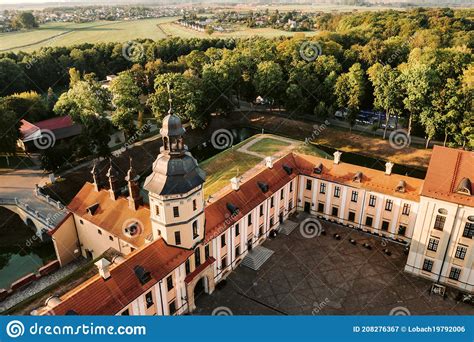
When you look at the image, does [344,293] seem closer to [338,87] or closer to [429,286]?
[429,286]

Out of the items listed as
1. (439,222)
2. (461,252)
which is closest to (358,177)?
(439,222)

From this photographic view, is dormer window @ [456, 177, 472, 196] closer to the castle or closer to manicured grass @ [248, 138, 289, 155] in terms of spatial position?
the castle

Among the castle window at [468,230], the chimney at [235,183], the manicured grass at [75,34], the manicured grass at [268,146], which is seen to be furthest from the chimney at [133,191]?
the manicured grass at [75,34]

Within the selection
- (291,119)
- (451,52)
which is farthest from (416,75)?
(291,119)

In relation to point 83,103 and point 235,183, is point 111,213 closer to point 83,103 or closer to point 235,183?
point 235,183

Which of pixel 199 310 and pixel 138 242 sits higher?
pixel 138 242
